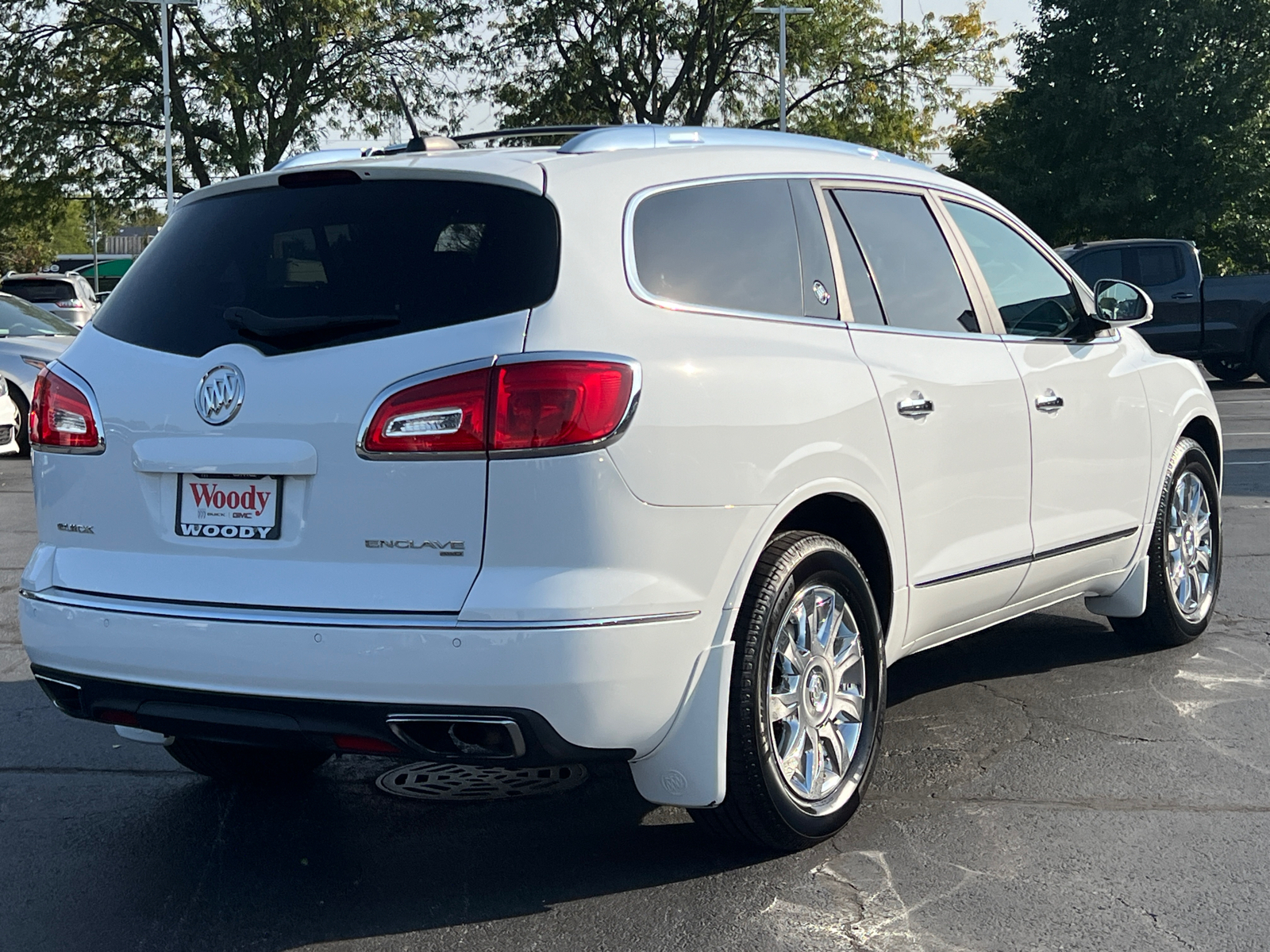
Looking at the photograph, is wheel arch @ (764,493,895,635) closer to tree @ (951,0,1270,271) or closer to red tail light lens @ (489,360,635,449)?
red tail light lens @ (489,360,635,449)

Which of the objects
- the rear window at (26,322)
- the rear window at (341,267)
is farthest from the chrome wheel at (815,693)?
the rear window at (26,322)

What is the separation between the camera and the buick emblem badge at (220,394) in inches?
139

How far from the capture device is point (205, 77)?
121 feet

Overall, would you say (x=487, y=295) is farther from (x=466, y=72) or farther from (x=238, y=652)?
(x=466, y=72)

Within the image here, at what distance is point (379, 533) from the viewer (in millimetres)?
3377

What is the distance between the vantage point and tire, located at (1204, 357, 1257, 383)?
20609mm

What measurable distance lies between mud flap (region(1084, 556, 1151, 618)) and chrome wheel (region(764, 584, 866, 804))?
1.99m

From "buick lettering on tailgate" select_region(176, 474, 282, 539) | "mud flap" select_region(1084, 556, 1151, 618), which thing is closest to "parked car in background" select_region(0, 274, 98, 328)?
"mud flap" select_region(1084, 556, 1151, 618)

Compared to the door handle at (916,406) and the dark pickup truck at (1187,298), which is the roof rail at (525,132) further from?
the dark pickup truck at (1187,298)

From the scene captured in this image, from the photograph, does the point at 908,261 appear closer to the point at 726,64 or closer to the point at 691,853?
the point at 691,853

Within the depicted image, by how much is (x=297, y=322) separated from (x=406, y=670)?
0.83 meters

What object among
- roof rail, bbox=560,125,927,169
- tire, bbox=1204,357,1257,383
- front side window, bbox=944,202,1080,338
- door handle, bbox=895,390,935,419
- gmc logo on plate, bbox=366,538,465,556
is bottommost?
tire, bbox=1204,357,1257,383

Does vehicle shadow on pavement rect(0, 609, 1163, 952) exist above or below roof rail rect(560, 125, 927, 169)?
below

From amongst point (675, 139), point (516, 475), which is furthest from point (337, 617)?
point (675, 139)
